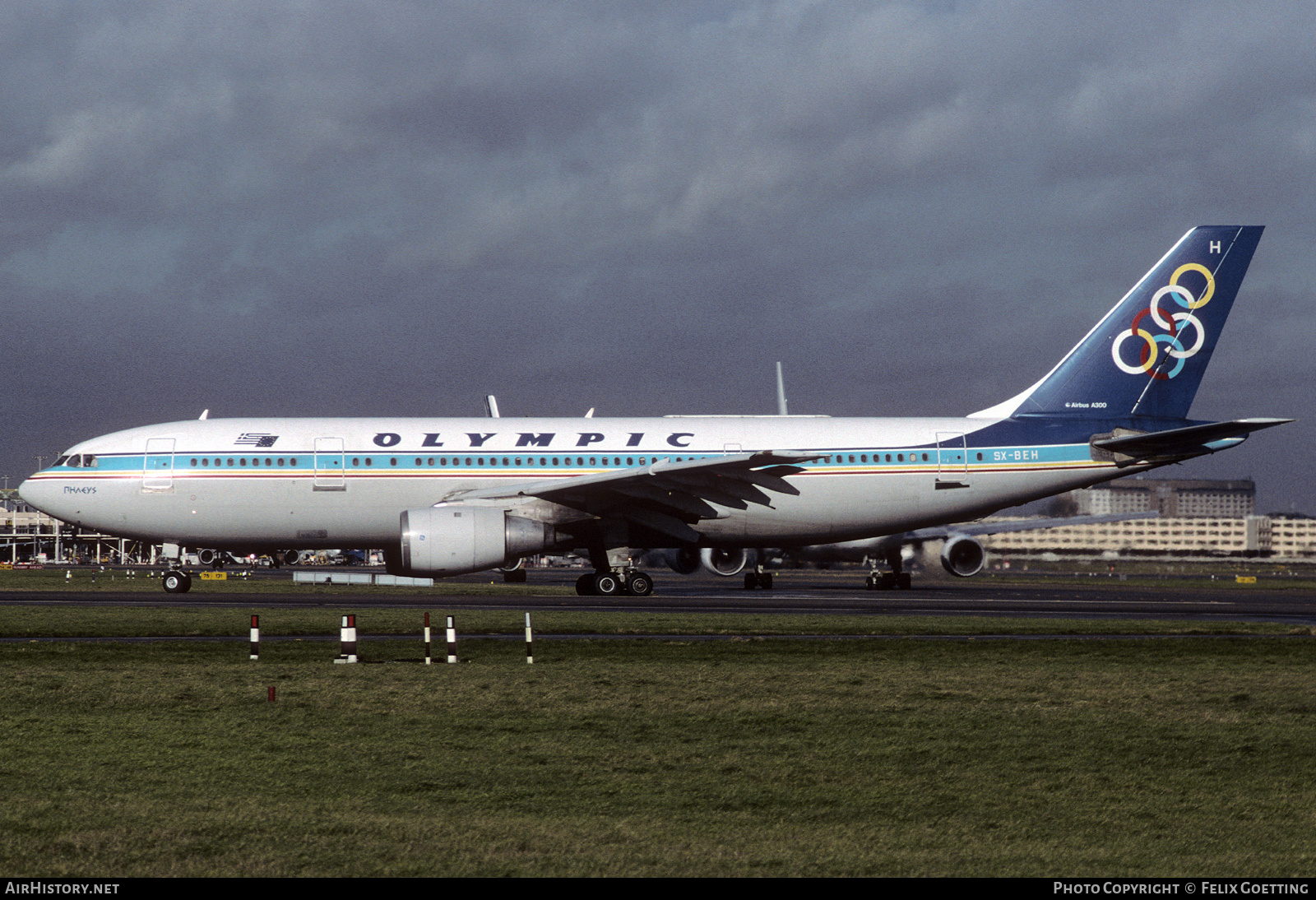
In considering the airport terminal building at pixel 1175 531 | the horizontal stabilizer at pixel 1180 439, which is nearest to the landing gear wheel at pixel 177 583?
the horizontal stabilizer at pixel 1180 439

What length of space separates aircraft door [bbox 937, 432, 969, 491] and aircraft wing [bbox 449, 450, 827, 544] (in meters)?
3.41

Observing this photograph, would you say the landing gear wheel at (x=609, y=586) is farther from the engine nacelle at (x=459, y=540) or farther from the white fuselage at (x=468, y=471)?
the engine nacelle at (x=459, y=540)

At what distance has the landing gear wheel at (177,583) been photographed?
120ft

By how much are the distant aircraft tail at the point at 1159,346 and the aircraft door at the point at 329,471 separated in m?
18.3

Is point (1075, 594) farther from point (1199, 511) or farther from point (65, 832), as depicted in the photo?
point (1199, 511)

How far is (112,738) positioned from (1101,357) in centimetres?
3172

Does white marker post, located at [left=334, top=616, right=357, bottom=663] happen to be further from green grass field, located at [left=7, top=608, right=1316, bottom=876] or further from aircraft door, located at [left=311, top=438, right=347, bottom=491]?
aircraft door, located at [left=311, top=438, right=347, bottom=491]

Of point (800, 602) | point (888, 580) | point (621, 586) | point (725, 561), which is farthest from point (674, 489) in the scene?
point (725, 561)

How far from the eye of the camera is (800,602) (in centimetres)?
3438

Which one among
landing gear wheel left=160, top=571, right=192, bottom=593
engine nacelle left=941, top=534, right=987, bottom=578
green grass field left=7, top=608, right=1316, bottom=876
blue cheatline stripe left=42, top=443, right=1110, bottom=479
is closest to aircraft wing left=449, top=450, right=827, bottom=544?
blue cheatline stripe left=42, top=443, right=1110, bottom=479

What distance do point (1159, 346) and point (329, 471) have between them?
23032mm

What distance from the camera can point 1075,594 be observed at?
42.9 meters

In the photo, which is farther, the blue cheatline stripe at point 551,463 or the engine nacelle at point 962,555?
the engine nacelle at point 962,555

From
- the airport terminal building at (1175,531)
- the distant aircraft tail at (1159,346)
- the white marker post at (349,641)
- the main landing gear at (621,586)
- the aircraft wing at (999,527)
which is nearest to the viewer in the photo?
the white marker post at (349,641)
